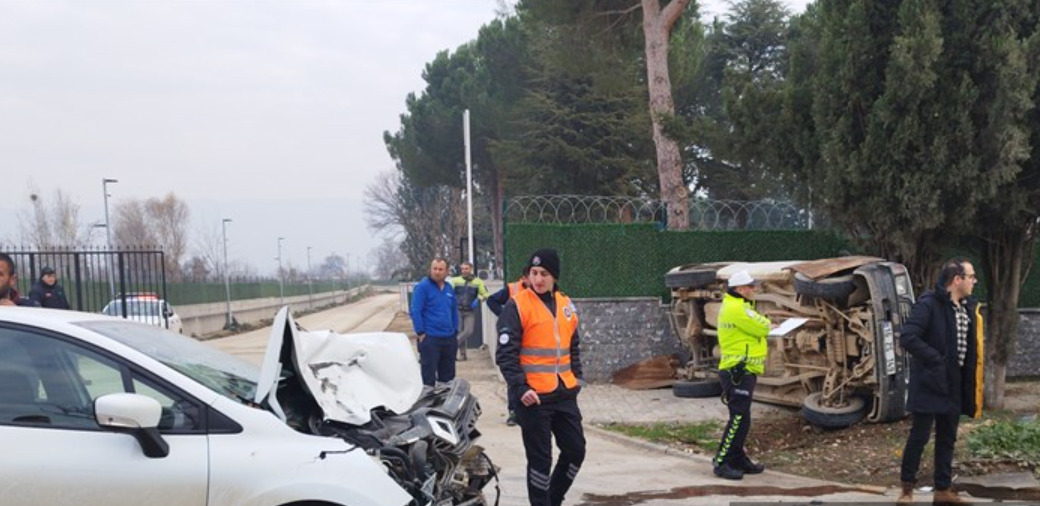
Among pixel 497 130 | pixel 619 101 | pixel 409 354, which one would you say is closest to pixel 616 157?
pixel 619 101

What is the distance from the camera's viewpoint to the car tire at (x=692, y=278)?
1173 cm

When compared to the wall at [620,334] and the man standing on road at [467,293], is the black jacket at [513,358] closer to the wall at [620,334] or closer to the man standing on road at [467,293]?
the wall at [620,334]

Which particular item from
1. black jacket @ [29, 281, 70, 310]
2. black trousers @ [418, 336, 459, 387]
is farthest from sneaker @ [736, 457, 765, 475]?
black jacket @ [29, 281, 70, 310]

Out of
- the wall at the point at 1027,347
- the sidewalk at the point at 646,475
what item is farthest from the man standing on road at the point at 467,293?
the wall at the point at 1027,347

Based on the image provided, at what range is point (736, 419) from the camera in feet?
24.7

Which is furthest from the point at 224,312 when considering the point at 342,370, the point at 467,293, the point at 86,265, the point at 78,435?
the point at 78,435

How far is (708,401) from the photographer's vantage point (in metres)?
11.5

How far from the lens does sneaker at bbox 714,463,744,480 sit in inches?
298

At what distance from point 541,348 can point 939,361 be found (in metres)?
2.82

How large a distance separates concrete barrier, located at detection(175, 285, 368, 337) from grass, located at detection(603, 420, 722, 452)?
423 inches

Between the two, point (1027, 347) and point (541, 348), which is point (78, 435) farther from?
point (1027, 347)

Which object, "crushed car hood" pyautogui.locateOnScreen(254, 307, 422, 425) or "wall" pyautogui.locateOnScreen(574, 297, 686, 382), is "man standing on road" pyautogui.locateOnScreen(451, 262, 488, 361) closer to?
"wall" pyautogui.locateOnScreen(574, 297, 686, 382)

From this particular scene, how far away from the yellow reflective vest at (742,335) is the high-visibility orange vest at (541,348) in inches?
82.9

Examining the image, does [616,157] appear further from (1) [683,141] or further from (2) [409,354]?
(2) [409,354]
